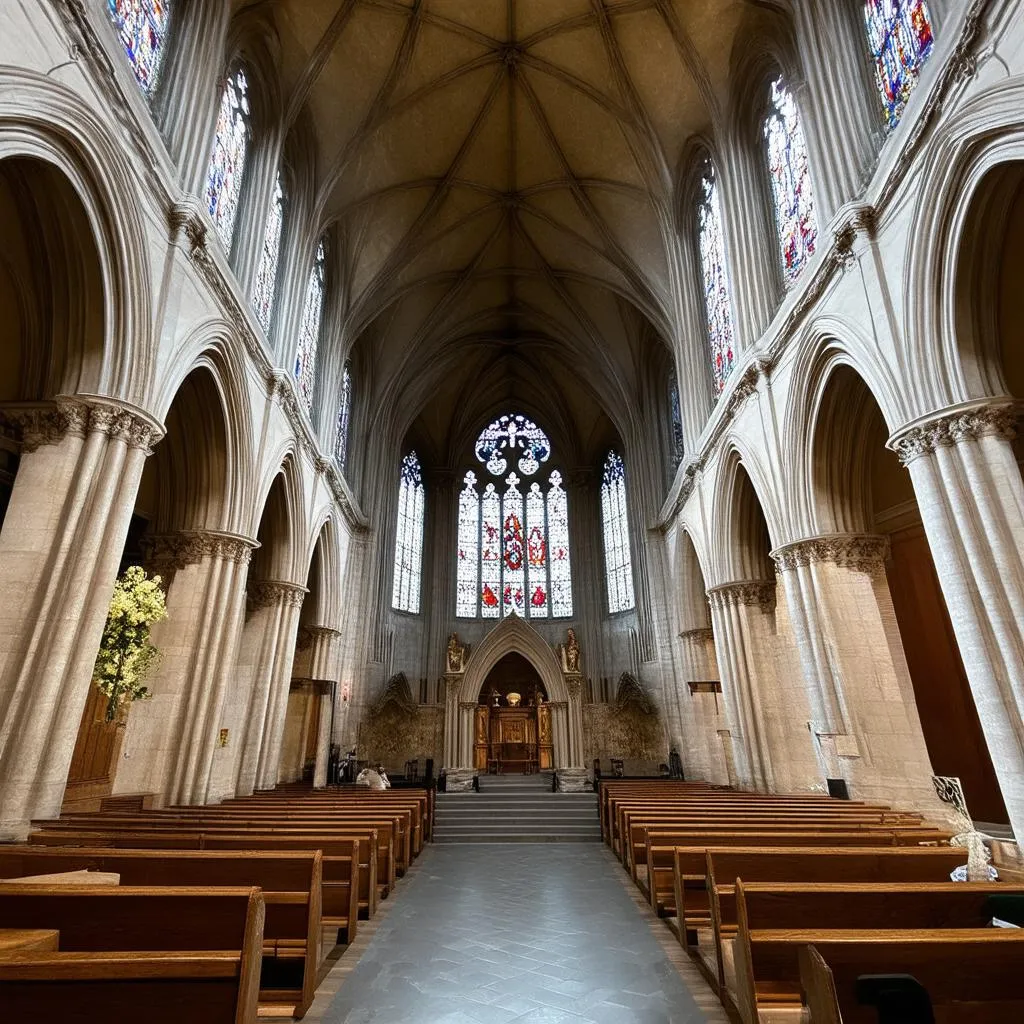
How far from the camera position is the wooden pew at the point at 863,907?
2902mm

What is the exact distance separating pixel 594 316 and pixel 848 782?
17.4 metres

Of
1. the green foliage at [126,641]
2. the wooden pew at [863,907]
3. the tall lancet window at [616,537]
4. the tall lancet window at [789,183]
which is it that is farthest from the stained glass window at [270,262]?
the tall lancet window at [616,537]

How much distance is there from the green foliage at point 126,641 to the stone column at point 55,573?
75 cm

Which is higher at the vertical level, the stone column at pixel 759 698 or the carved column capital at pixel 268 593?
the carved column capital at pixel 268 593

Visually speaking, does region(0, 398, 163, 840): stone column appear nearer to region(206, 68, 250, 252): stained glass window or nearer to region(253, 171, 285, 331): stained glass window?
region(206, 68, 250, 252): stained glass window

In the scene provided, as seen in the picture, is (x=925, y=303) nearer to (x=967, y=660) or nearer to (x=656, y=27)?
(x=967, y=660)

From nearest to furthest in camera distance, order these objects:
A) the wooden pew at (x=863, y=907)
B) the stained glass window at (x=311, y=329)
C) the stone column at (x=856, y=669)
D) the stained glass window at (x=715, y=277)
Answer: the wooden pew at (x=863, y=907) → the stone column at (x=856, y=669) → the stained glass window at (x=715, y=277) → the stained glass window at (x=311, y=329)

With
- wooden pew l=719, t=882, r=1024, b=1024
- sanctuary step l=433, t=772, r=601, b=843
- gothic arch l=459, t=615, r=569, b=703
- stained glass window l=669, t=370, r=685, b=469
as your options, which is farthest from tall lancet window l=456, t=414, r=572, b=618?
wooden pew l=719, t=882, r=1024, b=1024

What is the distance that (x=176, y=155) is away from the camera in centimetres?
881

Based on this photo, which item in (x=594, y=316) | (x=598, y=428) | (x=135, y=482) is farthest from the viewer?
(x=598, y=428)

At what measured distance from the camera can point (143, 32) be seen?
8602 millimetres

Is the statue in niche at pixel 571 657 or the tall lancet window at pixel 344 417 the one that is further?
the statue in niche at pixel 571 657

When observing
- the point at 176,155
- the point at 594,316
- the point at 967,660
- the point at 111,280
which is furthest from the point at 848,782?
the point at 594,316

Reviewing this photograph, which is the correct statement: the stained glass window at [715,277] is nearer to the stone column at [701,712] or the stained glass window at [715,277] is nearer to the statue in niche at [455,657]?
the stone column at [701,712]
